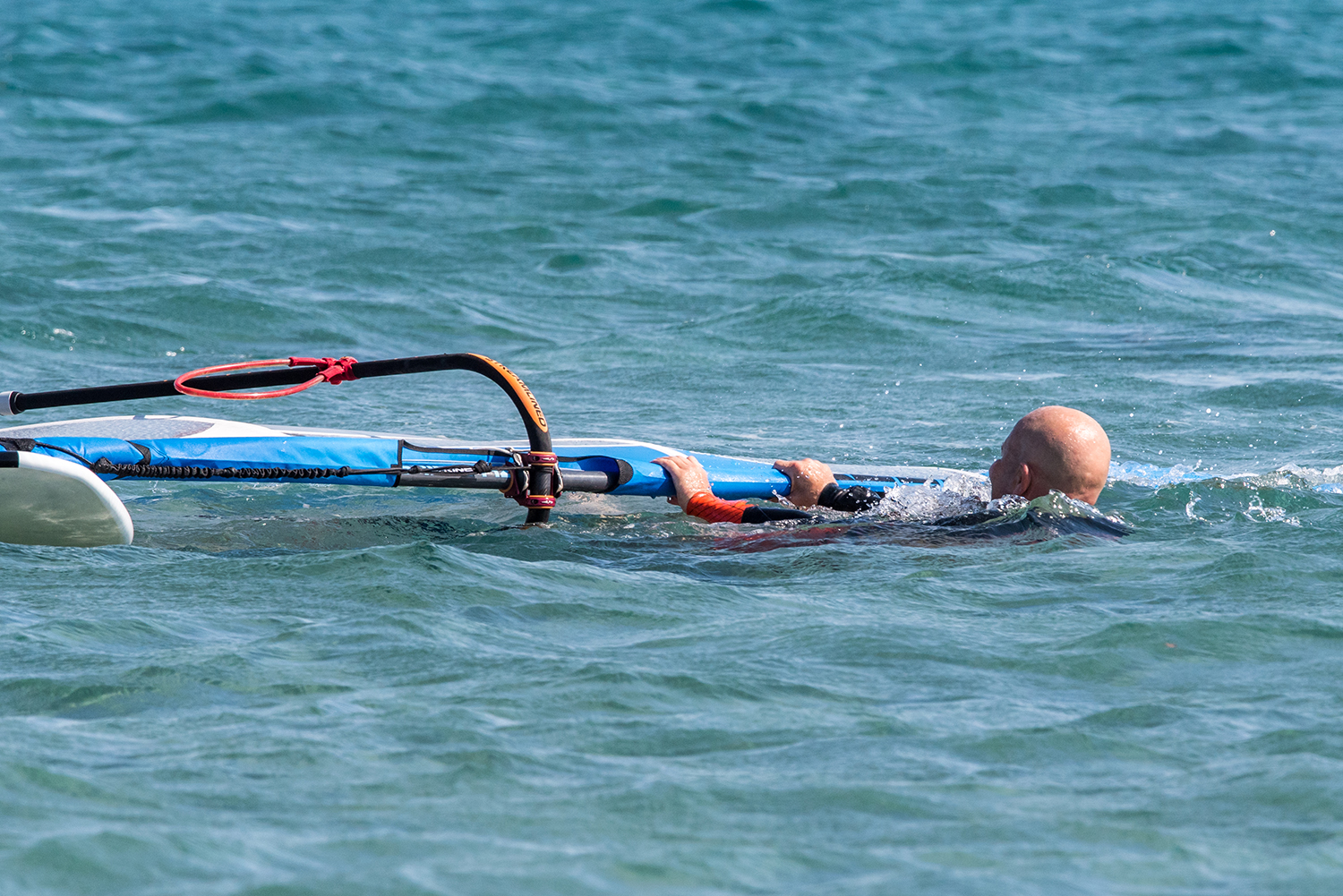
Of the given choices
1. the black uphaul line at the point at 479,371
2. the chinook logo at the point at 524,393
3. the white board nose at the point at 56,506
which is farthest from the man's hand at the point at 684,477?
the white board nose at the point at 56,506

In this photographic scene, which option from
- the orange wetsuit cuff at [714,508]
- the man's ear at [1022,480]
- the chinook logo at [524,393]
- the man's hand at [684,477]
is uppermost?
the chinook logo at [524,393]

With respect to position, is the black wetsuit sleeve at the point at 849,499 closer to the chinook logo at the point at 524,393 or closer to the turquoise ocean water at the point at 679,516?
the turquoise ocean water at the point at 679,516

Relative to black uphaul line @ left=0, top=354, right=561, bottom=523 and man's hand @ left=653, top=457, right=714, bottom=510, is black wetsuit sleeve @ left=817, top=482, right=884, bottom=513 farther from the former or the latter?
black uphaul line @ left=0, top=354, right=561, bottom=523

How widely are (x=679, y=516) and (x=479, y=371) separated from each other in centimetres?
114

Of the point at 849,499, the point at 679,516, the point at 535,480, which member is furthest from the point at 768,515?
the point at 535,480

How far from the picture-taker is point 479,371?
5.87 m

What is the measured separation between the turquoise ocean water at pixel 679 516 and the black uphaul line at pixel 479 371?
18cm

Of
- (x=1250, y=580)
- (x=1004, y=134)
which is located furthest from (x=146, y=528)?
(x=1004, y=134)

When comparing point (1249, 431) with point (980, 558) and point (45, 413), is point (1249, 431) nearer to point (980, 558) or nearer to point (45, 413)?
point (980, 558)

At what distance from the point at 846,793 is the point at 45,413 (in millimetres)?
6270

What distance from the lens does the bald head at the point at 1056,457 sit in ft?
19.1

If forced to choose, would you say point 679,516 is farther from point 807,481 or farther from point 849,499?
point 849,499

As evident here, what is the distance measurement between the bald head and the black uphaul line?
5.77ft

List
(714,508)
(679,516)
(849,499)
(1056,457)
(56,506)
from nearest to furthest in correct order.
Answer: (56,506), (1056,457), (714,508), (849,499), (679,516)
